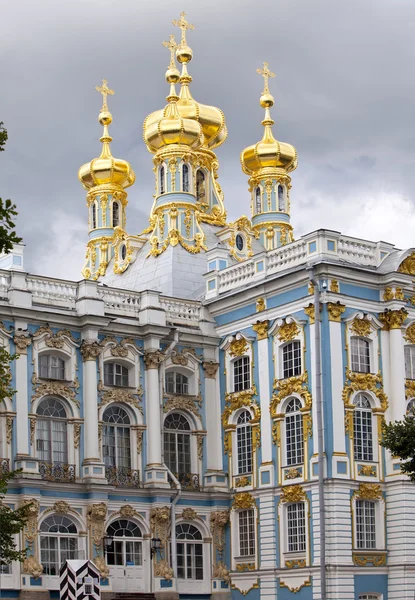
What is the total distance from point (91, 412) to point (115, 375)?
5.94 ft

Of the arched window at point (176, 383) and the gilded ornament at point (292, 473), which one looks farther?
the arched window at point (176, 383)

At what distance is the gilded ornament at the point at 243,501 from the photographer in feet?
121

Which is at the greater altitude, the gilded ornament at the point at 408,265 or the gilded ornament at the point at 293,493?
the gilded ornament at the point at 408,265

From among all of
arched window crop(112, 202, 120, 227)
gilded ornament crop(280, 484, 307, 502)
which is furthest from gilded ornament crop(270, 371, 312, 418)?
arched window crop(112, 202, 120, 227)

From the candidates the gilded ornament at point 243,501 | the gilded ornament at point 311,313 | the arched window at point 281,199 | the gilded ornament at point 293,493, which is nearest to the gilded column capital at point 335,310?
the gilded ornament at point 311,313

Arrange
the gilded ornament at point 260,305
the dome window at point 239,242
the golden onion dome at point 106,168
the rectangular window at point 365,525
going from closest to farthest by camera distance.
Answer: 1. the rectangular window at point 365,525
2. the gilded ornament at point 260,305
3. the dome window at point 239,242
4. the golden onion dome at point 106,168

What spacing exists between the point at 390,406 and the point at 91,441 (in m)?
8.54

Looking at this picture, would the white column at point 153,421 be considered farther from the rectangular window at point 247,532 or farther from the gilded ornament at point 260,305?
the gilded ornament at point 260,305

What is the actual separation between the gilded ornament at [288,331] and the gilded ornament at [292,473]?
3.70 m

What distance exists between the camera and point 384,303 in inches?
1426

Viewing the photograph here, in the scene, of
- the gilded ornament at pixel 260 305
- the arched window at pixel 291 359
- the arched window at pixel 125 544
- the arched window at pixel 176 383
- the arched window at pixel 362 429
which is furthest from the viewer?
the arched window at pixel 176 383

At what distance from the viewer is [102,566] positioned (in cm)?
3509

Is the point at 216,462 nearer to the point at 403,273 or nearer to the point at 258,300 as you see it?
the point at 258,300

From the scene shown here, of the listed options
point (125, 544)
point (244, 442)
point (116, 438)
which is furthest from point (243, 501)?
point (116, 438)
